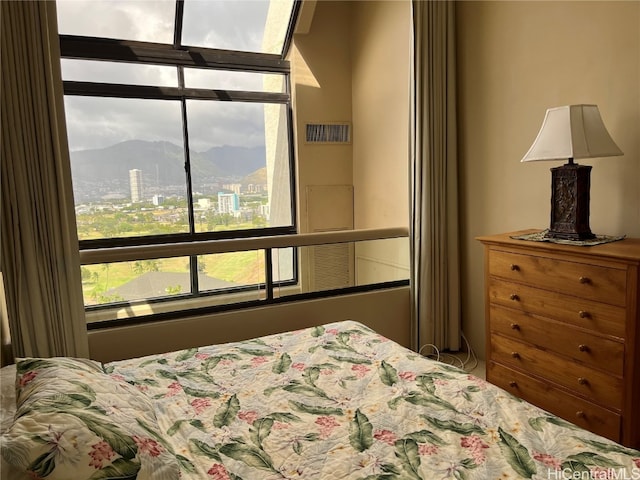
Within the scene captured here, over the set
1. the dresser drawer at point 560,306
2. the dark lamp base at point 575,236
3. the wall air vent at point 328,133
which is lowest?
the dresser drawer at point 560,306

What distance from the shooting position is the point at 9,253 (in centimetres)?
221

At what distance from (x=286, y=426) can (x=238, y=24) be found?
11.6 feet

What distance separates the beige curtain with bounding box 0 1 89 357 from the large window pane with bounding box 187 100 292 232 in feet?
5.67

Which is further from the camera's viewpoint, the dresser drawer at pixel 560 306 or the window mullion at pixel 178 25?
the window mullion at pixel 178 25

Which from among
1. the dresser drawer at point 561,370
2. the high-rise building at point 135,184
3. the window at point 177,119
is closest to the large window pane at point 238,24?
the window at point 177,119

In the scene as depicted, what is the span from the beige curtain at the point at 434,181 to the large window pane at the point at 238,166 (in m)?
1.54

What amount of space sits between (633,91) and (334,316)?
203 centimetres

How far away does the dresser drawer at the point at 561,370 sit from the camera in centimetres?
200

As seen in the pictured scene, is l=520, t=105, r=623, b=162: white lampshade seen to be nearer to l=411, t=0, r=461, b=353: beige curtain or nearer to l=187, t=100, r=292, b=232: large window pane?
l=411, t=0, r=461, b=353: beige curtain

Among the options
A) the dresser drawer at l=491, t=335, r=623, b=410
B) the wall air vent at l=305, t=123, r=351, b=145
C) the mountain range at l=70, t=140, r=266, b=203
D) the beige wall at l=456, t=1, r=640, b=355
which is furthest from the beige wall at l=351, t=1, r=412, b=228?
the dresser drawer at l=491, t=335, r=623, b=410

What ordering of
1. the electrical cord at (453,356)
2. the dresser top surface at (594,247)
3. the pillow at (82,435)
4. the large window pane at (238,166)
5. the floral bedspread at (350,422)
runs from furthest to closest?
1. the large window pane at (238,166)
2. the electrical cord at (453,356)
3. the dresser top surface at (594,247)
4. the floral bedspread at (350,422)
5. the pillow at (82,435)

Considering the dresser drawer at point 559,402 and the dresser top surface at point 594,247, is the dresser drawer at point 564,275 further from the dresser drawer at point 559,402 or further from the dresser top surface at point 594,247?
the dresser drawer at point 559,402

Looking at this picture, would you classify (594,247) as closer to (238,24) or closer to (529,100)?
(529,100)

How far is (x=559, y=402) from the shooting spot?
7.29ft
